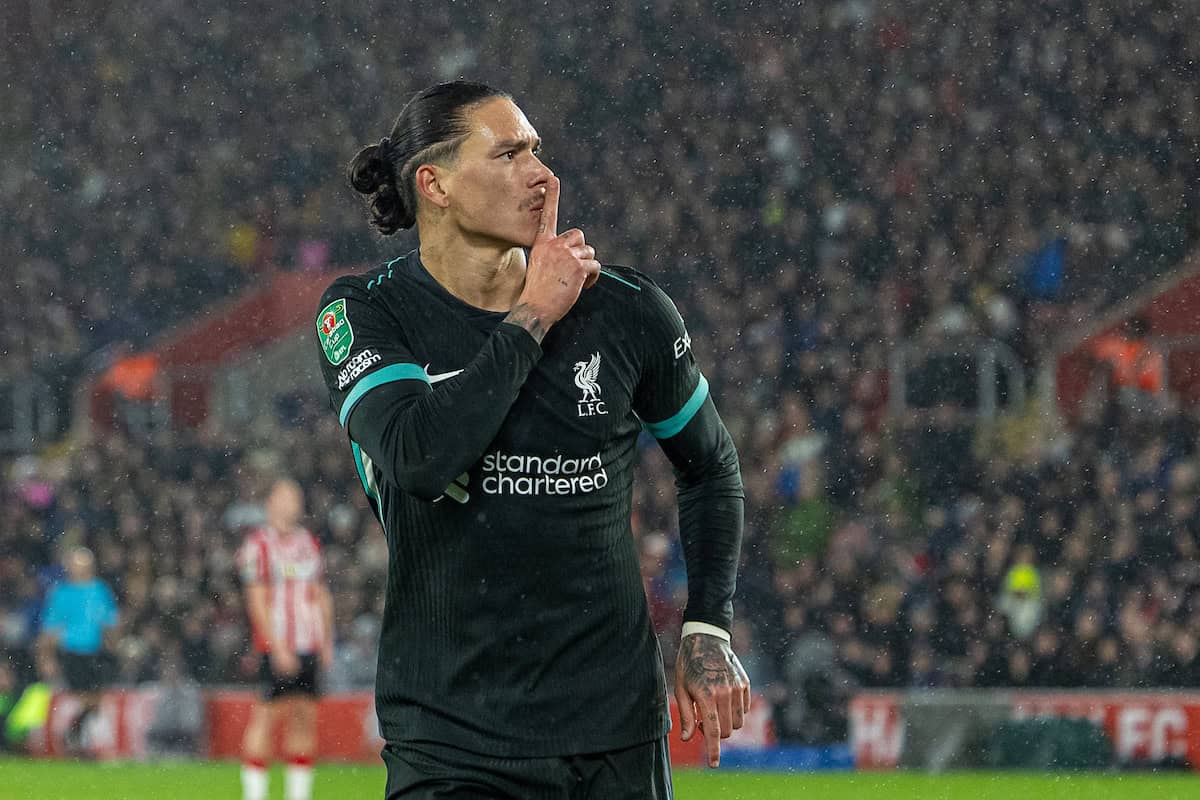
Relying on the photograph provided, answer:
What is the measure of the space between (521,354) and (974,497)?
990 cm

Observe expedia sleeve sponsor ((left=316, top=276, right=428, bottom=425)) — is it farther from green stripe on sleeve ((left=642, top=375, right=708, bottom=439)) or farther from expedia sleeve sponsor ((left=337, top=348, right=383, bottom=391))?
green stripe on sleeve ((left=642, top=375, right=708, bottom=439))

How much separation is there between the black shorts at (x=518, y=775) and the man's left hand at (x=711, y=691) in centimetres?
9

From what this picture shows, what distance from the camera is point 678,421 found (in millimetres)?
2844

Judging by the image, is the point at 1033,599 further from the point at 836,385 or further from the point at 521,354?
the point at 521,354

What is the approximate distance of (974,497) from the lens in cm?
1211

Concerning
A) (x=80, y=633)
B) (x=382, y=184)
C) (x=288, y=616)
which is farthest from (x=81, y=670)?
(x=382, y=184)

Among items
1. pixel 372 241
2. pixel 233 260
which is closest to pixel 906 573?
pixel 372 241

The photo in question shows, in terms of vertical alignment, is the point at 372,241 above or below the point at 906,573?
above

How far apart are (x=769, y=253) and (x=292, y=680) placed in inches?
310

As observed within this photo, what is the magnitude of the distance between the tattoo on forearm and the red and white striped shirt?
21.1 feet

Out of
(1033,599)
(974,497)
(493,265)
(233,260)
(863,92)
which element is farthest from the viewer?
(233,260)

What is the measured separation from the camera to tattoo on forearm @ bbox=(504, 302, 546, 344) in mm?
2607

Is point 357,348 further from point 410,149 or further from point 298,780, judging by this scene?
point 298,780

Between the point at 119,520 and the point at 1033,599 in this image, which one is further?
the point at 119,520
